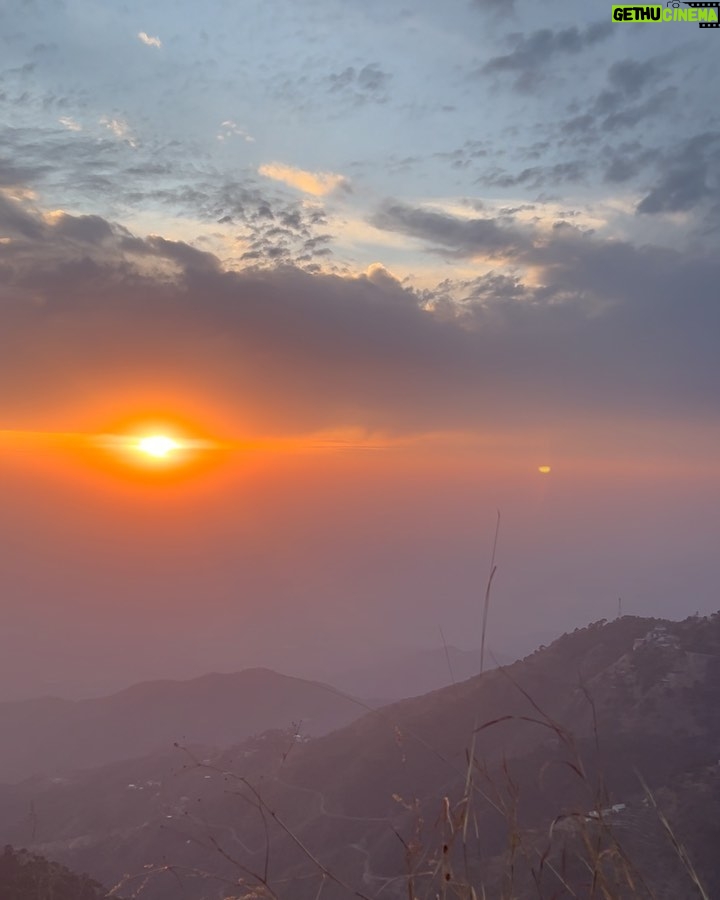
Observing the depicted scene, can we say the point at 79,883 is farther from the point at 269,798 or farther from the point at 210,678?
the point at 210,678

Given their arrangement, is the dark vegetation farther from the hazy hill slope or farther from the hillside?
the hazy hill slope

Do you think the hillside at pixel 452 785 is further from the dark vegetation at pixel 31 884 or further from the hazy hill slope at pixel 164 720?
the hazy hill slope at pixel 164 720

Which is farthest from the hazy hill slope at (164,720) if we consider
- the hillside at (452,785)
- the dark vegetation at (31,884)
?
the dark vegetation at (31,884)

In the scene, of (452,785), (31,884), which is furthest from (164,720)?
(31,884)

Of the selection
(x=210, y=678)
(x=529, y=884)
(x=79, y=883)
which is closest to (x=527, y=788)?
(x=529, y=884)

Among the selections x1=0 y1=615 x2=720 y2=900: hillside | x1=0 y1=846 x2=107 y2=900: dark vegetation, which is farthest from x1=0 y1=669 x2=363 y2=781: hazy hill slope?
x1=0 y1=846 x2=107 y2=900: dark vegetation

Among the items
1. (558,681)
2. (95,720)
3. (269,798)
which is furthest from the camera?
(95,720)
